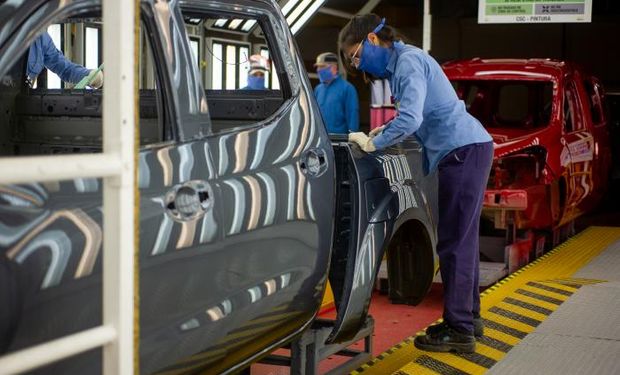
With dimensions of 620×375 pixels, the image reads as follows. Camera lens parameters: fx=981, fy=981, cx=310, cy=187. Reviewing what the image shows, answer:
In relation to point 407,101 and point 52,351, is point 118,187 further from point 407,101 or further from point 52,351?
point 407,101

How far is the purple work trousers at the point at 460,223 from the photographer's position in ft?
15.8

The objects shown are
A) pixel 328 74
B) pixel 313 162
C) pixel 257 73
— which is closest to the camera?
pixel 313 162

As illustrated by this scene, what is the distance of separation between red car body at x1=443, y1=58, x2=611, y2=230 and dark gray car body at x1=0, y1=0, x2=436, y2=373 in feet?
13.7

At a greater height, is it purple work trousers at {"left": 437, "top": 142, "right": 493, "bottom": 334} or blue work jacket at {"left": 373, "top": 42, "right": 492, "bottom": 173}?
blue work jacket at {"left": 373, "top": 42, "right": 492, "bottom": 173}

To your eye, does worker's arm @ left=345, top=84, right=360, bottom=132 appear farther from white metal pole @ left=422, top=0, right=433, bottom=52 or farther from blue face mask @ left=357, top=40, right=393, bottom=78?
blue face mask @ left=357, top=40, right=393, bottom=78

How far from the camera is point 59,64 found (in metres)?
4.98

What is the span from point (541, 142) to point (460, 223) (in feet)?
13.4

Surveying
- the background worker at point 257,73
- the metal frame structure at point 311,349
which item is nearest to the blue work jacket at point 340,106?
the background worker at point 257,73

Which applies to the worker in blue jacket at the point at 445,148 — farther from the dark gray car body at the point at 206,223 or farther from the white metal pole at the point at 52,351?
the white metal pole at the point at 52,351

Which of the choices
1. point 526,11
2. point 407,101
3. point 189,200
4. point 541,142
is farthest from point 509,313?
point 526,11

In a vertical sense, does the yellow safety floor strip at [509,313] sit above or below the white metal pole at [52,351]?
below

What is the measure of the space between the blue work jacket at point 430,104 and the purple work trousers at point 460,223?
0.06 meters

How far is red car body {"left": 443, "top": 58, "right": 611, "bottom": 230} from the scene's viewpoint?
849 centimetres

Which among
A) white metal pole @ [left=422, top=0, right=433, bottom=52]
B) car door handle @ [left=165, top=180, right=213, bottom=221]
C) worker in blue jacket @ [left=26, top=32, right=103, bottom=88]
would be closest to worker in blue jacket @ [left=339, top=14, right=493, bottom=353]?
worker in blue jacket @ [left=26, top=32, right=103, bottom=88]
